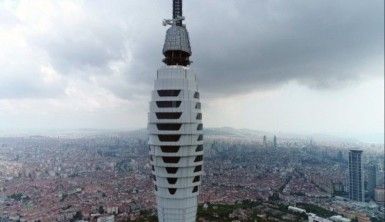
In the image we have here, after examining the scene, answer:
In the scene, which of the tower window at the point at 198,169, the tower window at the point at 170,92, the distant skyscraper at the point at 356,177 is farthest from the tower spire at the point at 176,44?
the distant skyscraper at the point at 356,177

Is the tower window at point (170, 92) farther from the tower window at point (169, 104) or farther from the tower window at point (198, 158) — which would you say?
the tower window at point (198, 158)

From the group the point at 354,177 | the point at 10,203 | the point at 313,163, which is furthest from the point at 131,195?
the point at 313,163

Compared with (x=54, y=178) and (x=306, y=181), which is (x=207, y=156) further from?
(x=54, y=178)

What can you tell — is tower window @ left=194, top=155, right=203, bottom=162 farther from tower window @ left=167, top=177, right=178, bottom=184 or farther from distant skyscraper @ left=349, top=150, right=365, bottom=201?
distant skyscraper @ left=349, top=150, right=365, bottom=201

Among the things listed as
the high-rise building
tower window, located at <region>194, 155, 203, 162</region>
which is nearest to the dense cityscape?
the high-rise building

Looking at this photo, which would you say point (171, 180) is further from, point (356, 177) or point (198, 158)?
point (356, 177)

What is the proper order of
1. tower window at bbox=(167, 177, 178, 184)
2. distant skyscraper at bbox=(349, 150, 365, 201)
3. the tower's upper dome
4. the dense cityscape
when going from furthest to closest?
distant skyscraper at bbox=(349, 150, 365, 201) → the dense cityscape → the tower's upper dome → tower window at bbox=(167, 177, 178, 184)

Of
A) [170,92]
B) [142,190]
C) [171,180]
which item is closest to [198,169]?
[171,180]
